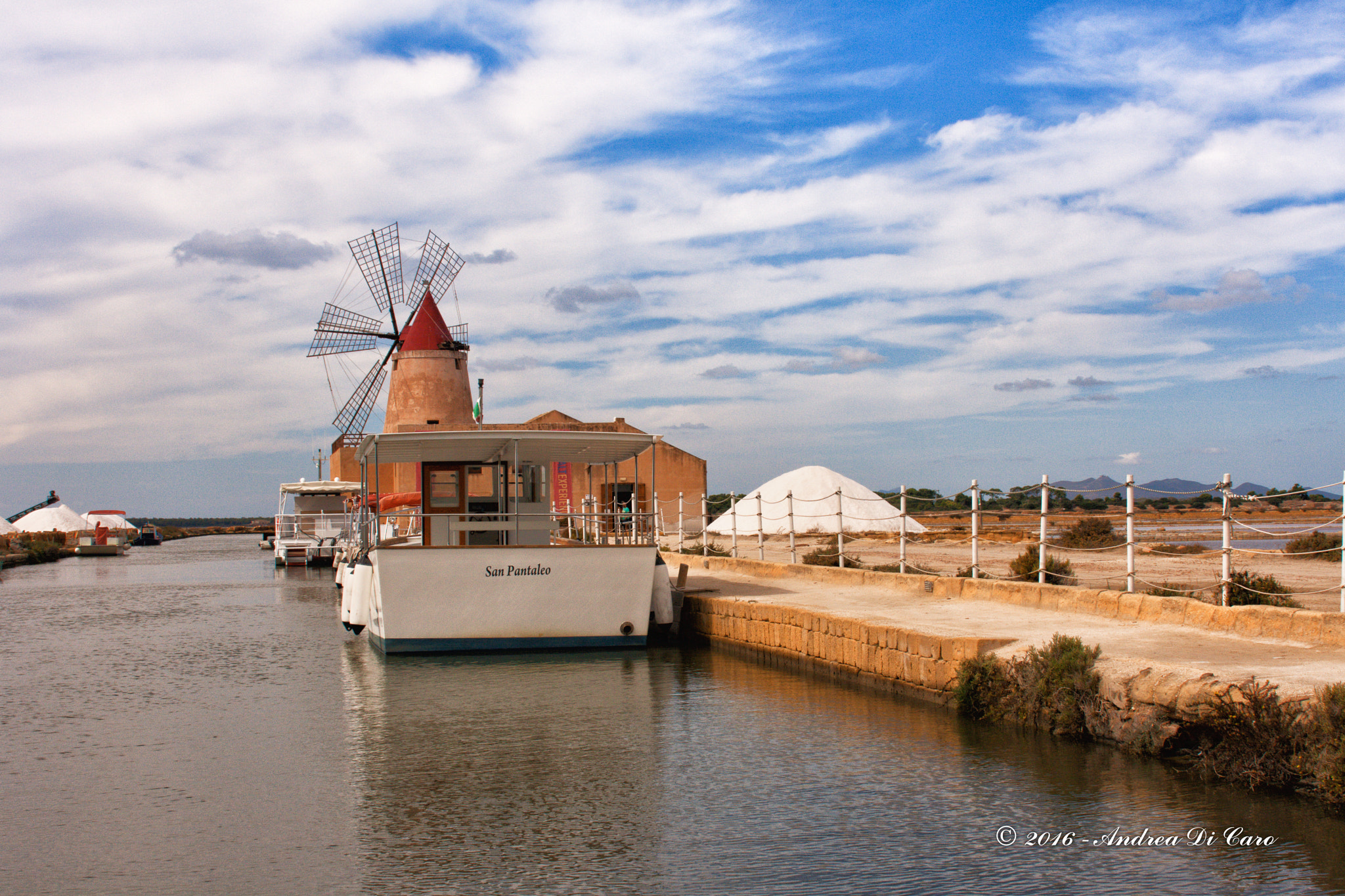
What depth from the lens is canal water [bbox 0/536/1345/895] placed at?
5.24 metres

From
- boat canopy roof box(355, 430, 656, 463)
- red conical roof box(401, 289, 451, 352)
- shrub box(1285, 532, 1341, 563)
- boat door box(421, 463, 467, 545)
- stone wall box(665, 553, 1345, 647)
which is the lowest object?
shrub box(1285, 532, 1341, 563)

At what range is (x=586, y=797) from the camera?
668 centimetres

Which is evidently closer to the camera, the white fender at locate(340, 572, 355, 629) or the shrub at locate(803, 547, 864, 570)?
the white fender at locate(340, 572, 355, 629)

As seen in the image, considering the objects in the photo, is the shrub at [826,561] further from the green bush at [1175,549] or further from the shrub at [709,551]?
the green bush at [1175,549]

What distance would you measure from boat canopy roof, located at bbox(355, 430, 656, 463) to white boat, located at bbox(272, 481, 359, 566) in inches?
729

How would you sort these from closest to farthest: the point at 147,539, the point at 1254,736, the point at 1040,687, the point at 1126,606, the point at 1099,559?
1. the point at 1254,736
2. the point at 1040,687
3. the point at 1126,606
4. the point at 1099,559
5. the point at 147,539

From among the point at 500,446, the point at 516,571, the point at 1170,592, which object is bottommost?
the point at 1170,592

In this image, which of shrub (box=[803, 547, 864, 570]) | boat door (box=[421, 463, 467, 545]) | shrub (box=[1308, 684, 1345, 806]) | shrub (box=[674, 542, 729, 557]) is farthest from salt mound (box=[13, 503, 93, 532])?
shrub (box=[1308, 684, 1345, 806])

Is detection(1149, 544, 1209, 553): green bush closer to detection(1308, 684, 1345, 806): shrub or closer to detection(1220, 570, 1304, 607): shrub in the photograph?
detection(1220, 570, 1304, 607): shrub

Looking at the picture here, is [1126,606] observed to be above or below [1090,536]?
above

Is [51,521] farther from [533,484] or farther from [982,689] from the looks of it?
[982,689]

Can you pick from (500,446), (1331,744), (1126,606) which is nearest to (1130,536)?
(1126,606)

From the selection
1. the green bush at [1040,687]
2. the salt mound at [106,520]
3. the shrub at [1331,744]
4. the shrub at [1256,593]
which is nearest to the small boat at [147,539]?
the salt mound at [106,520]

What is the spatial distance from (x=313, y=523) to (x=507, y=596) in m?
24.3
